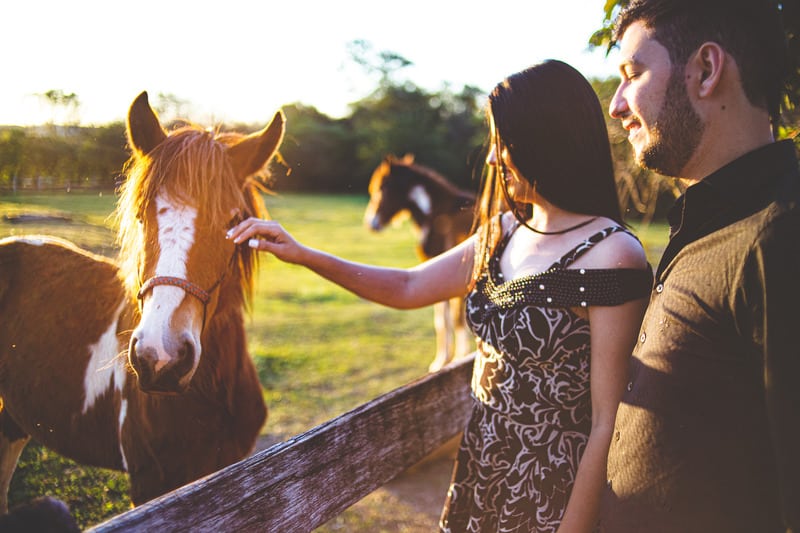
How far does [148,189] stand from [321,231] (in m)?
19.6

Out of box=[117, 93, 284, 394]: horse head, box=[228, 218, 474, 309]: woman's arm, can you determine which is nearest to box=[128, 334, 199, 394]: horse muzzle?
box=[117, 93, 284, 394]: horse head

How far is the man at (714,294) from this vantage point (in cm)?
89

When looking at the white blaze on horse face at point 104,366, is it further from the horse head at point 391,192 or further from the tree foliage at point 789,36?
the horse head at point 391,192

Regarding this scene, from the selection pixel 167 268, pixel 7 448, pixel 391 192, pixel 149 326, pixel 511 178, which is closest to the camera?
pixel 149 326

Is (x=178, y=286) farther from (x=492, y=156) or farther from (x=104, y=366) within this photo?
(x=492, y=156)

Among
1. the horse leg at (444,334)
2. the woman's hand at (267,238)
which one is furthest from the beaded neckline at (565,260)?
the horse leg at (444,334)

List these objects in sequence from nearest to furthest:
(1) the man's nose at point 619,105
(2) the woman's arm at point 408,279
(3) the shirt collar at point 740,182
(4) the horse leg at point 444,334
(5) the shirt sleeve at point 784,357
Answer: (5) the shirt sleeve at point 784,357 → (3) the shirt collar at point 740,182 → (1) the man's nose at point 619,105 → (2) the woman's arm at point 408,279 → (4) the horse leg at point 444,334

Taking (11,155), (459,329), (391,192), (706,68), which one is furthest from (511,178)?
(391,192)

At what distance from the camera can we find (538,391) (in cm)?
154

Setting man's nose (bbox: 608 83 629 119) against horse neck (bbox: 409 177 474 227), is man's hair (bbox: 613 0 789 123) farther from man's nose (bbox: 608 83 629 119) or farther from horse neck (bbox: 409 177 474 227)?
horse neck (bbox: 409 177 474 227)

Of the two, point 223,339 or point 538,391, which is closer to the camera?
point 538,391

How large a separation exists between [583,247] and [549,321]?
246 mm

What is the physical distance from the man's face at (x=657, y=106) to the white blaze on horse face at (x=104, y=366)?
208 cm

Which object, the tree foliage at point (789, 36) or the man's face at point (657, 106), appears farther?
the tree foliage at point (789, 36)
